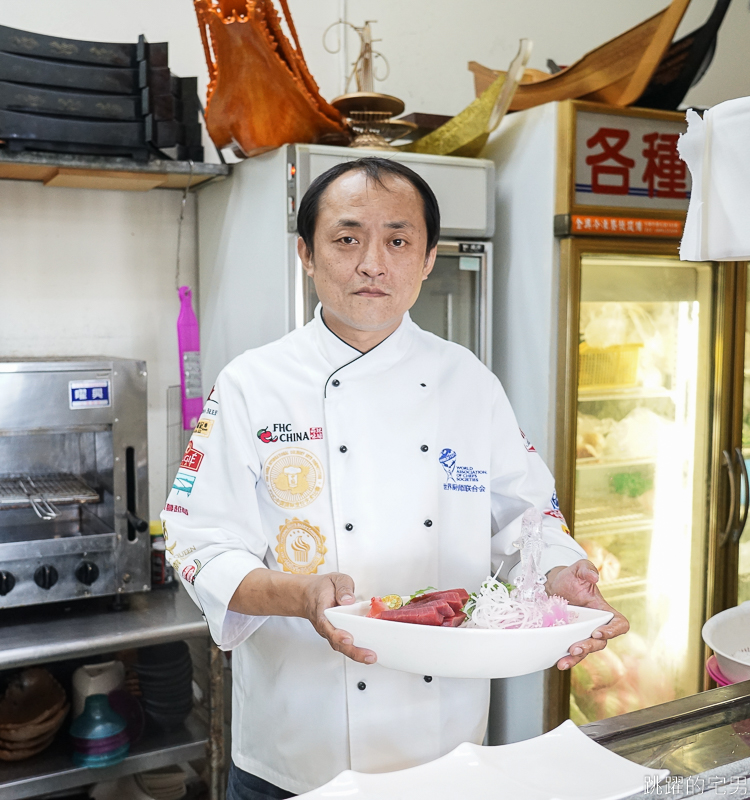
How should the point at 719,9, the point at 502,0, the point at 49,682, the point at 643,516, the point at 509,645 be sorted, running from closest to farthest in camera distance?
the point at 509,645 < the point at 49,682 < the point at 719,9 < the point at 643,516 < the point at 502,0

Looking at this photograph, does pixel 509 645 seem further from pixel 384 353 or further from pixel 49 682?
pixel 49 682

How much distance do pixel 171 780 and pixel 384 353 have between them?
1532 millimetres

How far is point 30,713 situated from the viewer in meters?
2.12

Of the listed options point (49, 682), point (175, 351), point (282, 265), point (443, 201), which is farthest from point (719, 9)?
point (49, 682)

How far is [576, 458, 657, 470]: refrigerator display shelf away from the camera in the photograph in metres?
2.77

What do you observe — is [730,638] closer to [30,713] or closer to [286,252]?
[286,252]

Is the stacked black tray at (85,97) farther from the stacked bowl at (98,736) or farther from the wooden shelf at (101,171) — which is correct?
the stacked bowl at (98,736)

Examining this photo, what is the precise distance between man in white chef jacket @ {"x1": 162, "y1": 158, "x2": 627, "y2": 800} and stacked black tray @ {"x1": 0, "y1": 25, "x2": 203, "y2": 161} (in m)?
0.84

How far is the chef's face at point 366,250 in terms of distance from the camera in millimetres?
1513

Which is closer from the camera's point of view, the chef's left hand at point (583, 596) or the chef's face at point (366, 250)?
the chef's left hand at point (583, 596)

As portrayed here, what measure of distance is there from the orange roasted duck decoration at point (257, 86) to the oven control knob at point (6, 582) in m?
1.30

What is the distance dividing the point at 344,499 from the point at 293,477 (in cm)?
10

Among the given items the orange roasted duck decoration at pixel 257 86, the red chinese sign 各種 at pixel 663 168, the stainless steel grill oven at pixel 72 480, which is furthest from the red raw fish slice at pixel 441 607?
the red chinese sign 各種 at pixel 663 168

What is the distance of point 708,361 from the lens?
8.97 ft
